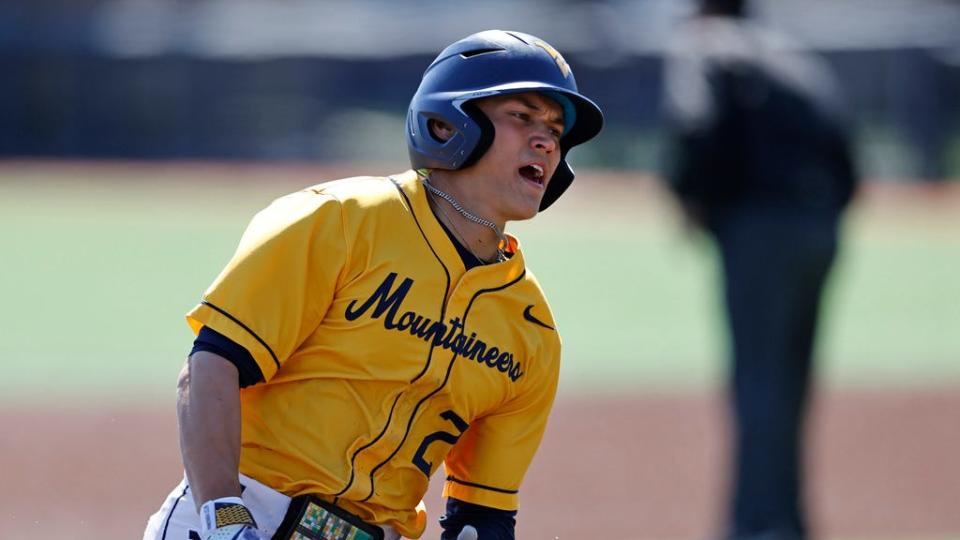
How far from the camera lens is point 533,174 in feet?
11.6

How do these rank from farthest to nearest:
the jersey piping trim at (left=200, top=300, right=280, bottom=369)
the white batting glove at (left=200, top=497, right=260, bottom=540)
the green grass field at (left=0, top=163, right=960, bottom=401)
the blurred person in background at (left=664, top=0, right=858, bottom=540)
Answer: the green grass field at (left=0, top=163, right=960, bottom=401) < the blurred person in background at (left=664, top=0, right=858, bottom=540) < the jersey piping trim at (left=200, top=300, right=280, bottom=369) < the white batting glove at (left=200, top=497, right=260, bottom=540)

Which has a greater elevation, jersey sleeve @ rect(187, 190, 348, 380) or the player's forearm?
jersey sleeve @ rect(187, 190, 348, 380)

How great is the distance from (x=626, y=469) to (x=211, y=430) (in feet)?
24.3

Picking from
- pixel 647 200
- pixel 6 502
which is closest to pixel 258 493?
pixel 6 502

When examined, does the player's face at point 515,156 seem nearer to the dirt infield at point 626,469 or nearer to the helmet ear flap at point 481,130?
the helmet ear flap at point 481,130

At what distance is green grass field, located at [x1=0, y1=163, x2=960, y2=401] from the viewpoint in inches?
507

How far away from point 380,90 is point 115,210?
17.9ft

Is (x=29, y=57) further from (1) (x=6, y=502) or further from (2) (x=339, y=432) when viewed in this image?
(2) (x=339, y=432)

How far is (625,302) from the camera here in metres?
16.1

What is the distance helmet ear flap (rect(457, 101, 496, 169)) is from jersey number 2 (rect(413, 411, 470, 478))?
0.59m

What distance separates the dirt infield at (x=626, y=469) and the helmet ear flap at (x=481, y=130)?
4.18 metres

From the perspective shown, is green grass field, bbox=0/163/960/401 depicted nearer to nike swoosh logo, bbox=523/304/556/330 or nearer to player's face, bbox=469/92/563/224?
nike swoosh logo, bbox=523/304/556/330

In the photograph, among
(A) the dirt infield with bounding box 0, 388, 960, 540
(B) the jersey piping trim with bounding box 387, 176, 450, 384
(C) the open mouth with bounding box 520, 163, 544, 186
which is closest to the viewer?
(B) the jersey piping trim with bounding box 387, 176, 450, 384

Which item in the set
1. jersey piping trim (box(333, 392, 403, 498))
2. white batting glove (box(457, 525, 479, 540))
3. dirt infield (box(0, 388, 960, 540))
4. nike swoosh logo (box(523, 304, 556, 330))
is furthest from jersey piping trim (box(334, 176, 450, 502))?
dirt infield (box(0, 388, 960, 540))
